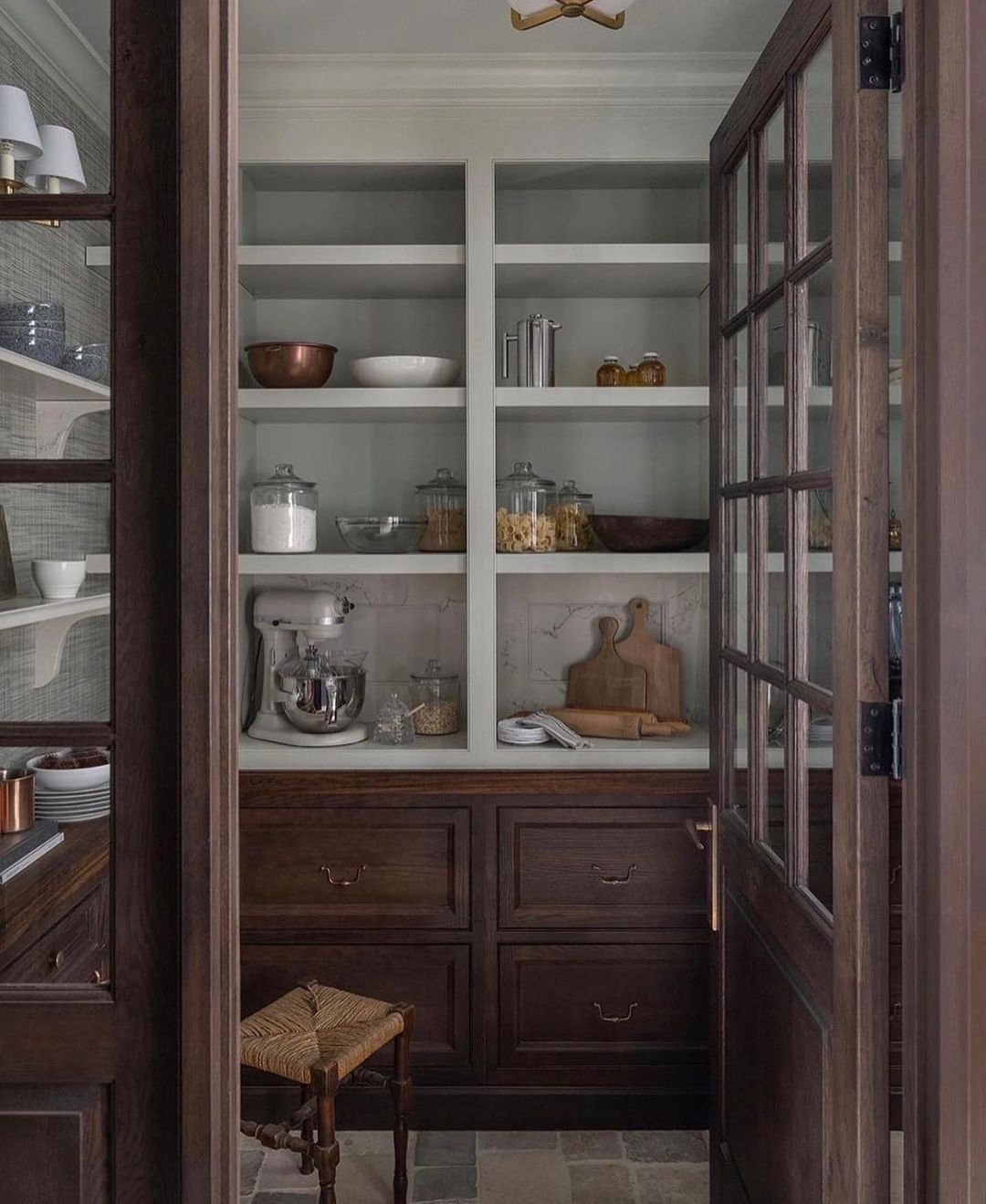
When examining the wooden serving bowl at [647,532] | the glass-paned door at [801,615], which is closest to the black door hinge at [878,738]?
the glass-paned door at [801,615]

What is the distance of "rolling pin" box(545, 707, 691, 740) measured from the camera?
2924 millimetres

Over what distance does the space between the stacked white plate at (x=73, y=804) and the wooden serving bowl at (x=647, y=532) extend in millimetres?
1833

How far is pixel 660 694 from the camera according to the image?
10.5 feet

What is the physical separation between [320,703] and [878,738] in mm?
1802

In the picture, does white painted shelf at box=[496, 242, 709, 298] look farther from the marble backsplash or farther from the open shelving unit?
the marble backsplash

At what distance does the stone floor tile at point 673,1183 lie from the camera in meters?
2.45

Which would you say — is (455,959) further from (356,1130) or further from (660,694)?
(660,694)

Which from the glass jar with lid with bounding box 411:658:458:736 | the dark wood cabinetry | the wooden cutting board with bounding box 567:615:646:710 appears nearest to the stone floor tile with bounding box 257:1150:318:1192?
the dark wood cabinetry

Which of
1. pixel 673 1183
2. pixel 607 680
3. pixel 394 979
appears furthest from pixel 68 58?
pixel 673 1183

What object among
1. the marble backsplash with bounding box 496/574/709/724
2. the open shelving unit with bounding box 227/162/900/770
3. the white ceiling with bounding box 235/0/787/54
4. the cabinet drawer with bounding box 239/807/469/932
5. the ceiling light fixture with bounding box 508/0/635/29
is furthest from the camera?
the marble backsplash with bounding box 496/574/709/724

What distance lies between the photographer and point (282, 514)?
2.84 metres

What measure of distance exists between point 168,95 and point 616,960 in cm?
221

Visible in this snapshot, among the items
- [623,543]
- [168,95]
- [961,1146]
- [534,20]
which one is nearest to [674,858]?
[623,543]

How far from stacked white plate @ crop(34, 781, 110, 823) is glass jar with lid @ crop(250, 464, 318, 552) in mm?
1604
